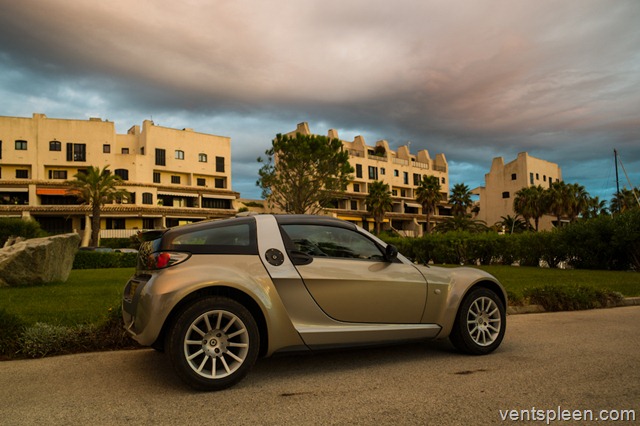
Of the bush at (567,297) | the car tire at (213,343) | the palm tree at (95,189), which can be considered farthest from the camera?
the palm tree at (95,189)

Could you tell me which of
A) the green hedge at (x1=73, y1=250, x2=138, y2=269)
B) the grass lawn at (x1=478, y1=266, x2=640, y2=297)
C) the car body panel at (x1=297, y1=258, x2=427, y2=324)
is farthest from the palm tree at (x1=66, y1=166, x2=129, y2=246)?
the car body panel at (x1=297, y1=258, x2=427, y2=324)

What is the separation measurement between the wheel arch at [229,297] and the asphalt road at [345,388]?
14.1 inches

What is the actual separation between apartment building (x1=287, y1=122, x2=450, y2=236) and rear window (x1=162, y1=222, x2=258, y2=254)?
5869cm

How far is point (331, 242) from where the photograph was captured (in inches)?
194

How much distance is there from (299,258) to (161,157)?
55163mm

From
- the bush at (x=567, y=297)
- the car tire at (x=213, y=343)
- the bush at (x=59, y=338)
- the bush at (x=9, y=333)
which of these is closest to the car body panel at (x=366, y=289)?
the car tire at (x=213, y=343)

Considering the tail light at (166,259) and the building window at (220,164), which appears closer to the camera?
the tail light at (166,259)

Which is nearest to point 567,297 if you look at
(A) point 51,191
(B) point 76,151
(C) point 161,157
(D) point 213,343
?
(D) point 213,343

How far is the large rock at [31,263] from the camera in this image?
506 inches

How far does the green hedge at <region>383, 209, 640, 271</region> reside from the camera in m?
21.5

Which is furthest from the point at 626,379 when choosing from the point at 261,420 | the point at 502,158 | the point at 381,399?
the point at 502,158

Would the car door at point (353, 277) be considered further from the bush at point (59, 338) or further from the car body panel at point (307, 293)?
the bush at point (59, 338)

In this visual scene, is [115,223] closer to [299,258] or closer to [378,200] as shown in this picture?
[378,200]

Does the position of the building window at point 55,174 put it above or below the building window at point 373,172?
below
